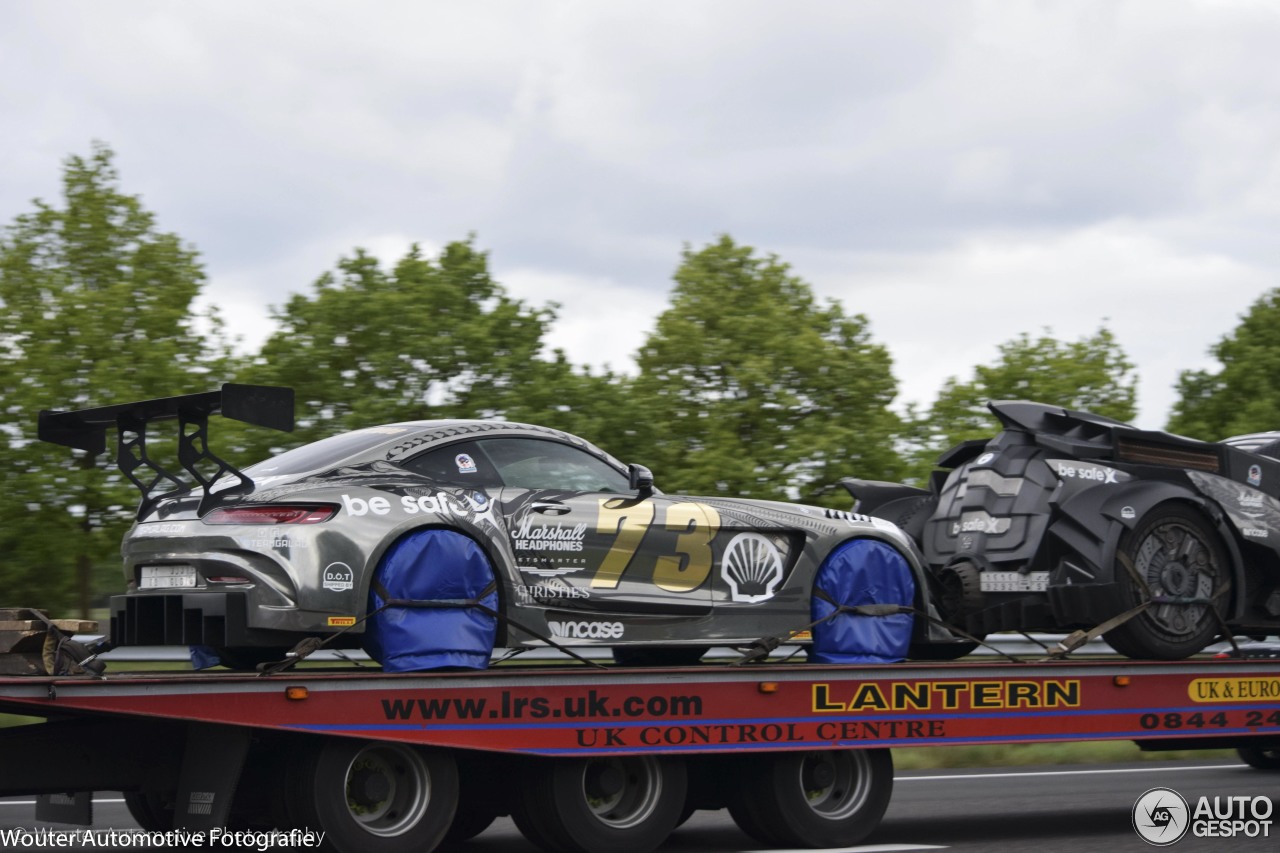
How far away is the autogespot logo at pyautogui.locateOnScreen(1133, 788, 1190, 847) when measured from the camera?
9.16 m

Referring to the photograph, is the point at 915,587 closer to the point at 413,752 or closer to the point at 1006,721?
the point at 1006,721

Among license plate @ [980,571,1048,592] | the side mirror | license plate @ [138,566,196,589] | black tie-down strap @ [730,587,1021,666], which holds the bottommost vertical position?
black tie-down strap @ [730,587,1021,666]

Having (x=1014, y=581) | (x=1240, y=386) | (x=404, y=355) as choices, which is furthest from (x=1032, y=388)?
(x=1014, y=581)

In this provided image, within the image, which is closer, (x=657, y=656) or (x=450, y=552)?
(x=450, y=552)

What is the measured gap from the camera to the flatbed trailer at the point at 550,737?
700 cm

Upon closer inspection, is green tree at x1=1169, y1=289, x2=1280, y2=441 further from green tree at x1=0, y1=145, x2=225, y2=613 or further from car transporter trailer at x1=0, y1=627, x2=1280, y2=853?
car transporter trailer at x1=0, y1=627, x2=1280, y2=853

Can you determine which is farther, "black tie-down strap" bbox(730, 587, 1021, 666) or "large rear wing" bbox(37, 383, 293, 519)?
"black tie-down strap" bbox(730, 587, 1021, 666)

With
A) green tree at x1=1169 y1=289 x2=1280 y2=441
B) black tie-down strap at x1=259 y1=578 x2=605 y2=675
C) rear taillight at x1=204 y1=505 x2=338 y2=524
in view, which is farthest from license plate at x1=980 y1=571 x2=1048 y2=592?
green tree at x1=1169 y1=289 x2=1280 y2=441

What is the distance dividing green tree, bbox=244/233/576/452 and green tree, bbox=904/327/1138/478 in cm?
1229

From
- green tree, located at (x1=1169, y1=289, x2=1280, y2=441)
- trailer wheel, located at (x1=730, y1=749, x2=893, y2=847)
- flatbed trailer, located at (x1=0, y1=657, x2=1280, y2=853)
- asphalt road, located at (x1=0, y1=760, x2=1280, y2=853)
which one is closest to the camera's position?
flatbed trailer, located at (x1=0, y1=657, x2=1280, y2=853)

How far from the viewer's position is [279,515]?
747 centimetres

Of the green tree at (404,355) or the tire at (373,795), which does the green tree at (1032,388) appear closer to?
the green tree at (404,355)

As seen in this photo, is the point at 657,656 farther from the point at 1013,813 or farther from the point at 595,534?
the point at 1013,813

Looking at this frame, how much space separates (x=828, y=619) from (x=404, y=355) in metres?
19.8
